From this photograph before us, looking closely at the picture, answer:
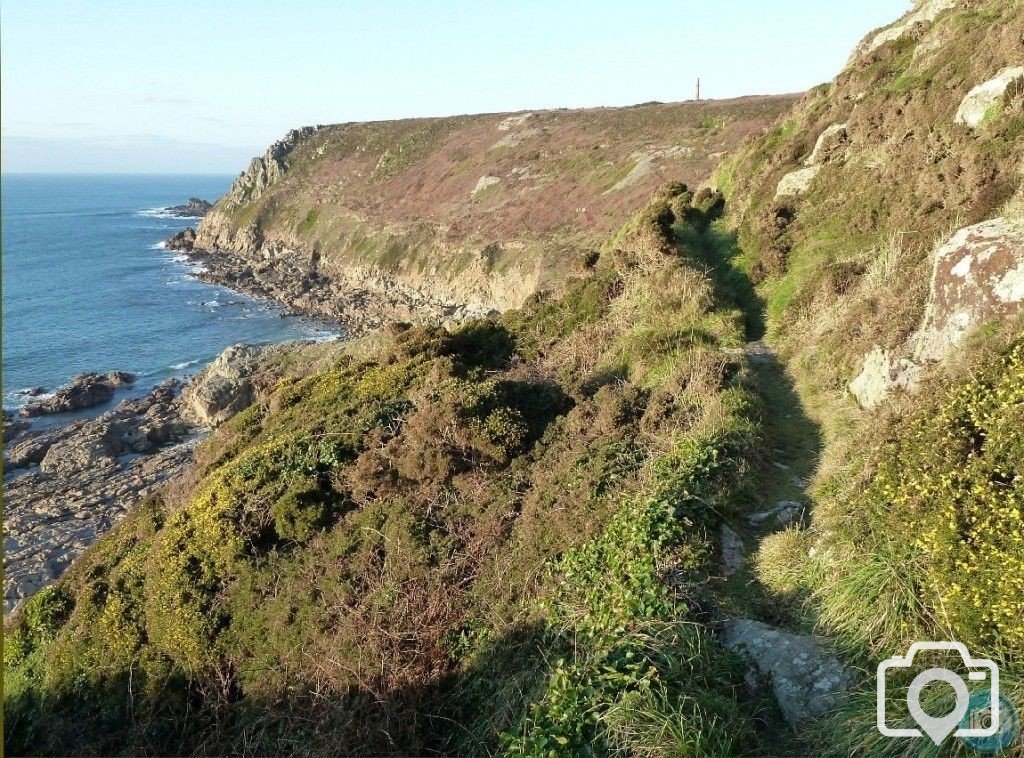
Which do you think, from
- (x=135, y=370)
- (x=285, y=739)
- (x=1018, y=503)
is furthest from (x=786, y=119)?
(x=135, y=370)

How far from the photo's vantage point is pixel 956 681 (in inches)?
210

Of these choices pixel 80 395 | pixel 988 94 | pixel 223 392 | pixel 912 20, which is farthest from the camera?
pixel 80 395

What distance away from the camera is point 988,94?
14.1m

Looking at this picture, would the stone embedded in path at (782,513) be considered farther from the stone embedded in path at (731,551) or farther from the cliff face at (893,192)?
the cliff face at (893,192)

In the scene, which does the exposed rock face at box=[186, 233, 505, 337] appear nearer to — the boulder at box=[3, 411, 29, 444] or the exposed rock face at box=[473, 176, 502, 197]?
the exposed rock face at box=[473, 176, 502, 197]

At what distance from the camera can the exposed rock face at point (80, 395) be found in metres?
34.4

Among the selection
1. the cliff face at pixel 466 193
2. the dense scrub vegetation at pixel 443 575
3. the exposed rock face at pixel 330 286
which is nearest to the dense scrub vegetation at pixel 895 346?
the dense scrub vegetation at pixel 443 575

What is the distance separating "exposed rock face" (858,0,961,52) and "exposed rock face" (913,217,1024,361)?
1659 centimetres

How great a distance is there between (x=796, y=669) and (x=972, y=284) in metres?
5.75

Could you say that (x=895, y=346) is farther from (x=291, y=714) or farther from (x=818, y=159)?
(x=818, y=159)

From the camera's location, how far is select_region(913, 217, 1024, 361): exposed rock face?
26.9 ft

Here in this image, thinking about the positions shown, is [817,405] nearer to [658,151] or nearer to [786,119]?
[786,119]

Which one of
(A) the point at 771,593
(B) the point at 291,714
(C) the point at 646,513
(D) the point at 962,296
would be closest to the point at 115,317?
(B) the point at 291,714

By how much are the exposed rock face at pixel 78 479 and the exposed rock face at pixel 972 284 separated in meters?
23.8
